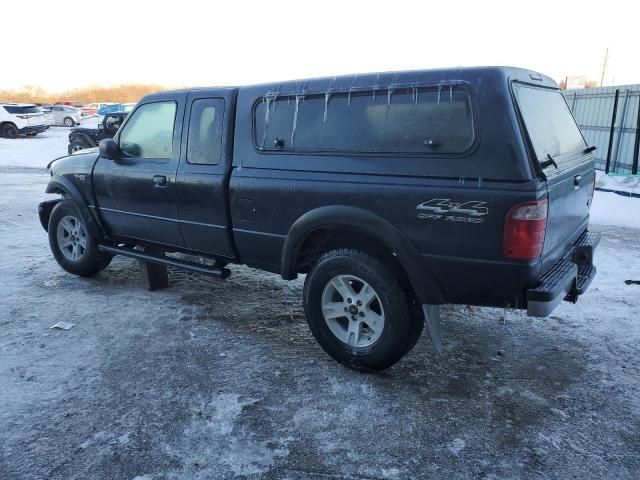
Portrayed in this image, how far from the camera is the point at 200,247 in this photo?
4.41 metres

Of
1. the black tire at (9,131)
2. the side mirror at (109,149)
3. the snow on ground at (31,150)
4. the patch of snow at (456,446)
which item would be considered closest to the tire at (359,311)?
the patch of snow at (456,446)

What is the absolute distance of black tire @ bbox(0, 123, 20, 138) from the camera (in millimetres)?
23625

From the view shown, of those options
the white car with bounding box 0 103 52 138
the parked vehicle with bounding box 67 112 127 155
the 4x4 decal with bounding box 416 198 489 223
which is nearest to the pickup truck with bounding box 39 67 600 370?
the 4x4 decal with bounding box 416 198 489 223

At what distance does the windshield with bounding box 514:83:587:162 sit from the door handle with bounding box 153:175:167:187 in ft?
9.34

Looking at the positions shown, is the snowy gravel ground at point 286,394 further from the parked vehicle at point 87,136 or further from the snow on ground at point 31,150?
the snow on ground at point 31,150

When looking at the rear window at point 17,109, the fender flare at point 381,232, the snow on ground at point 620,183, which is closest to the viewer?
the fender flare at point 381,232

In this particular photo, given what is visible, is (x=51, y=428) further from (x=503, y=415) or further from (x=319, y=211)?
(x=503, y=415)

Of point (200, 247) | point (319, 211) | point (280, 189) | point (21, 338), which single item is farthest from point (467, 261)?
point (21, 338)

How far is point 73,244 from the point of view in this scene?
5.45 m

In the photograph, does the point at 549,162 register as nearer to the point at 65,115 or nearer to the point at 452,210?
the point at 452,210

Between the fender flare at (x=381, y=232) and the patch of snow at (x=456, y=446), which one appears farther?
the fender flare at (x=381, y=232)

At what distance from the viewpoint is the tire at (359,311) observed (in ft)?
10.8

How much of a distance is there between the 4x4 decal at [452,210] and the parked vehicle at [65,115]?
33916 mm

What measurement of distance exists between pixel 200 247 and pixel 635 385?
3.37 meters
